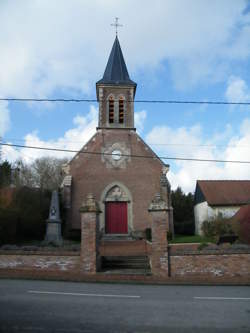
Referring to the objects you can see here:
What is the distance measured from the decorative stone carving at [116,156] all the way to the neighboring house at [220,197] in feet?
28.7

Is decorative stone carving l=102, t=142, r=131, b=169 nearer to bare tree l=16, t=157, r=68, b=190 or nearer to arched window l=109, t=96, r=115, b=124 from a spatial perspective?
arched window l=109, t=96, r=115, b=124

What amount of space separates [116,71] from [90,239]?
19.1 meters

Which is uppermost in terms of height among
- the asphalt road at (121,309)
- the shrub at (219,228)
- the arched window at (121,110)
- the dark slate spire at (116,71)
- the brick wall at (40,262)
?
the dark slate spire at (116,71)

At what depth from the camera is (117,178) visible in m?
21.7

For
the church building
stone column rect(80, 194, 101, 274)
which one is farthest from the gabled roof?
stone column rect(80, 194, 101, 274)

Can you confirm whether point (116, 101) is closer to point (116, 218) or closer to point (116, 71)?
point (116, 71)

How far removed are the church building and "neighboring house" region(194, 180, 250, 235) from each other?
6.63m

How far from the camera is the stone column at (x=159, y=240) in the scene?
32.1ft

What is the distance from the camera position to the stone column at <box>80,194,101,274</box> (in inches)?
392

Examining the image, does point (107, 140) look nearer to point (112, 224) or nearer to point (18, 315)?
point (112, 224)

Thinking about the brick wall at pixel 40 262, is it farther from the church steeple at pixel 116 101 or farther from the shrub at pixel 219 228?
the church steeple at pixel 116 101

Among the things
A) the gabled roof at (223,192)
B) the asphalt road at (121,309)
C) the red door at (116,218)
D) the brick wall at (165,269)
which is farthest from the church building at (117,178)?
the asphalt road at (121,309)

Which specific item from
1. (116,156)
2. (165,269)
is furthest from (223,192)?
(165,269)

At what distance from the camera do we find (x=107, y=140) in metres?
22.7
